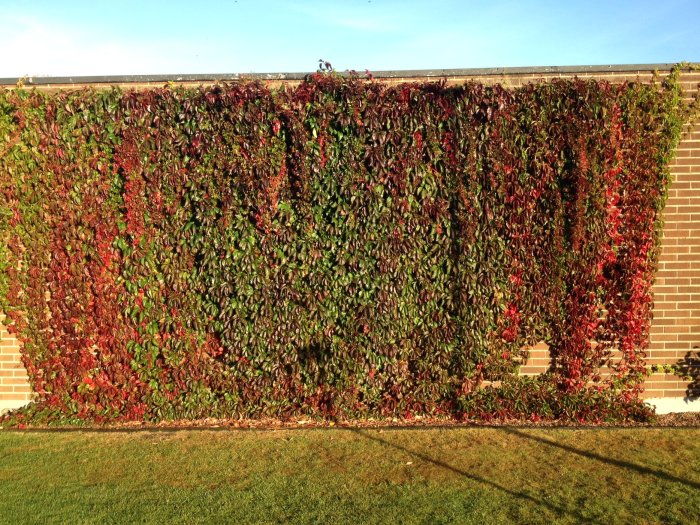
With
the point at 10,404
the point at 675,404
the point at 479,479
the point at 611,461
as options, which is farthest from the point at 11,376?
the point at 675,404

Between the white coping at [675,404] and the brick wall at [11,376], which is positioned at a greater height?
the brick wall at [11,376]

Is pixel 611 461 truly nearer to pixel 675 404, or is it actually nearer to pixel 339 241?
pixel 675 404

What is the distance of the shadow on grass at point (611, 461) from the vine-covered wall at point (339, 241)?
561 millimetres

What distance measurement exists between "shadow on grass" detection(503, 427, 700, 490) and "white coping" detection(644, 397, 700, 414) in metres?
1.58

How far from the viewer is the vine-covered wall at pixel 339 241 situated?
6.11 meters

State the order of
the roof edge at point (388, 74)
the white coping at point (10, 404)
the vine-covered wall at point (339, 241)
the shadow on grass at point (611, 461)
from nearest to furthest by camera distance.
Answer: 1. the shadow on grass at point (611, 461)
2. the vine-covered wall at point (339, 241)
3. the roof edge at point (388, 74)
4. the white coping at point (10, 404)

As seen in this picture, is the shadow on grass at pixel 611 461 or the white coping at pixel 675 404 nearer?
the shadow on grass at pixel 611 461

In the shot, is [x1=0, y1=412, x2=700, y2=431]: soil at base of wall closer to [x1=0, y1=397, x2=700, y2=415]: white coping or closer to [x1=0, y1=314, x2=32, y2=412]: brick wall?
[x1=0, y1=397, x2=700, y2=415]: white coping

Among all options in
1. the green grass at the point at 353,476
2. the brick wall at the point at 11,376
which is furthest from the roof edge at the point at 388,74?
the green grass at the point at 353,476

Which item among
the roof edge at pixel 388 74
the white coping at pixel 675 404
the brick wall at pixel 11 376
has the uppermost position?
the roof edge at pixel 388 74

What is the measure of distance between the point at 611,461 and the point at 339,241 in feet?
9.67

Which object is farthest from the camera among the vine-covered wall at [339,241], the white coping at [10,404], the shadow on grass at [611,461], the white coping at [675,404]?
the white coping at [10,404]

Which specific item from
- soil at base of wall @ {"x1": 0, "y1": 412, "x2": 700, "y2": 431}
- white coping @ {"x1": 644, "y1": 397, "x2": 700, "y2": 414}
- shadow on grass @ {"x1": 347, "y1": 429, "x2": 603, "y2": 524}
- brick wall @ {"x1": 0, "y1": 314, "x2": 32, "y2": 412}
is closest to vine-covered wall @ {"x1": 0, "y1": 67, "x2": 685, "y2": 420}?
soil at base of wall @ {"x1": 0, "y1": 412, "x2": 700, "y2": 431}

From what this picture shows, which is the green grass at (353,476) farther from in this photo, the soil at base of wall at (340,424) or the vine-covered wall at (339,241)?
the vine-covered wall at (339,241)
